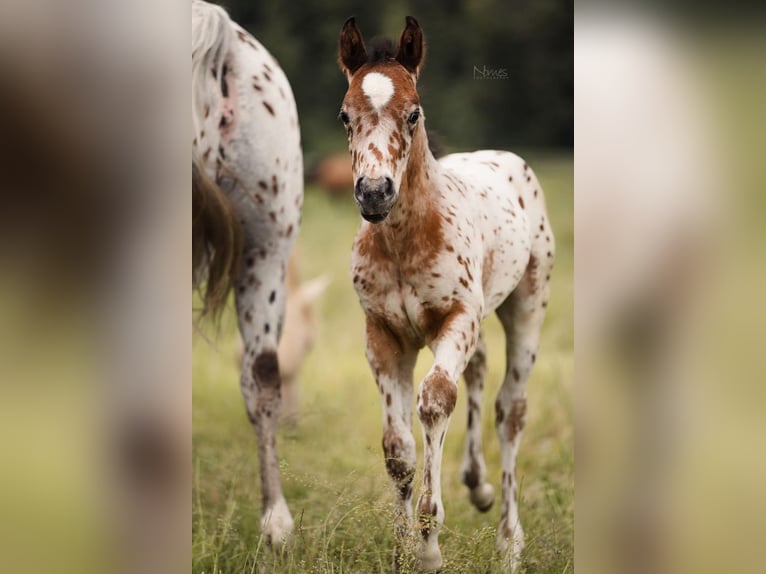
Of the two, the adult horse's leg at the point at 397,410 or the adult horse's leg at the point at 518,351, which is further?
the adult horse's leg at the point at 518,351

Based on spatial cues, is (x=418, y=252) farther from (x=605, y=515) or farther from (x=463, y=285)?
(x=605, y=515)

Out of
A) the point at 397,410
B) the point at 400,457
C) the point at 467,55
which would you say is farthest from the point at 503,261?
the point at 467,55

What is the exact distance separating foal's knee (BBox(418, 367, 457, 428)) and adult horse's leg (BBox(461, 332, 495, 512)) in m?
0.78

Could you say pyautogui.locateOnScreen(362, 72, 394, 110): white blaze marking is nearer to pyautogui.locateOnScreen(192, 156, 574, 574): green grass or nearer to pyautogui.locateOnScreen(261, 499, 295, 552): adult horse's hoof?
pyautogui.locateOnScreen(192, 156, 574, 574): green grass

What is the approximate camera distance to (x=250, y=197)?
335cm

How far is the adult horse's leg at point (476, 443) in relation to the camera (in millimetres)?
3445

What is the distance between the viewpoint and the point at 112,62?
2350 millimetres

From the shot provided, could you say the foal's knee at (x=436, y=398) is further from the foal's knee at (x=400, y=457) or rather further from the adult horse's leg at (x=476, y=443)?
the adult horse's leg at (x=476, y=443)

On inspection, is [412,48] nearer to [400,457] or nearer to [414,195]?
[414,195]

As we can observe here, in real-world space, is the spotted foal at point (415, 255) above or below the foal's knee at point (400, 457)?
above

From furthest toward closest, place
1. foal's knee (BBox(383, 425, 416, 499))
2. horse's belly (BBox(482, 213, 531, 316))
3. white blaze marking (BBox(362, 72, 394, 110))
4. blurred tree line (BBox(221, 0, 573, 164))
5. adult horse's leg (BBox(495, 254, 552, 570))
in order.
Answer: blurred tree line (BBox(221, 0, 573, 164))
adult horse's leg (BBox(495, 254, 552, 570))
horse's belly (BBox(482, 213, 531, 316))
foal's knee (BBox(383, 425, 416, 499))
white blaze marking (BBox(362, 72, 394, 110))

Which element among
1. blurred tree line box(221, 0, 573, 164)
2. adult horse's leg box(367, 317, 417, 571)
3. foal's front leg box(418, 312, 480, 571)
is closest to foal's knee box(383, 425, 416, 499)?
adult horse's leg box(367, 317, 417, 571)

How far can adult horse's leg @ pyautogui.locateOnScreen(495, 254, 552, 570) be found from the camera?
3.33m

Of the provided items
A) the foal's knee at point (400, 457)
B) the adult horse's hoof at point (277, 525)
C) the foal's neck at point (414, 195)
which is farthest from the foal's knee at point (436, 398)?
the adult horse's hoof at point (277, 525)
